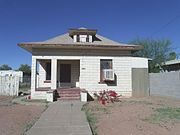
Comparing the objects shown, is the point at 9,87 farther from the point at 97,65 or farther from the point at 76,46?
the point at 97,65

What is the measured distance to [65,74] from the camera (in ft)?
55.9

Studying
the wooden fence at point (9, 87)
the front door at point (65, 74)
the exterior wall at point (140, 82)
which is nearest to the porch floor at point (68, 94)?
the front door at point (65, 74)

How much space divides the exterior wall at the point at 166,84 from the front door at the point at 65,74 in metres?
6.54

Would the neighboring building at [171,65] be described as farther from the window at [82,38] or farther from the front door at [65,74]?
the front door at [65,74]

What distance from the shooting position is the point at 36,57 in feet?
48.2

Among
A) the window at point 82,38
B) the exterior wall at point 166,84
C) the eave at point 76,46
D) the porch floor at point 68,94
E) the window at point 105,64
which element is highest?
the window at point 82,38

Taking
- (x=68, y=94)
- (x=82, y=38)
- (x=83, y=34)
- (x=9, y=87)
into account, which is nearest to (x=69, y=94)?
(x=68, y=94)

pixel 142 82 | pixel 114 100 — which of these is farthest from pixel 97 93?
pixel 142 82

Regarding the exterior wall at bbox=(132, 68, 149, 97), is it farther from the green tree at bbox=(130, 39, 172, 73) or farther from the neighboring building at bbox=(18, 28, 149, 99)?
the green tree at bbox=(130, 39, 172, 73)

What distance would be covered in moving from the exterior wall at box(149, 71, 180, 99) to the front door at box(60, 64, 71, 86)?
6.54 meters

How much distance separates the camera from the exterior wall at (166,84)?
13491mm

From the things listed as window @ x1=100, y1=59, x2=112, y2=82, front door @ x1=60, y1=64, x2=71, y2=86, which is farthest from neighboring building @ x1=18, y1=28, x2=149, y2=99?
front door @ x1=60, y1=64, x2=71, y2=86

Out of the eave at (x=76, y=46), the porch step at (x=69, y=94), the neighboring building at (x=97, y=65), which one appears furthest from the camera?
the neighboring building at (x=97, y=65)

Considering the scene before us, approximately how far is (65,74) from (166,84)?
25.4ft
